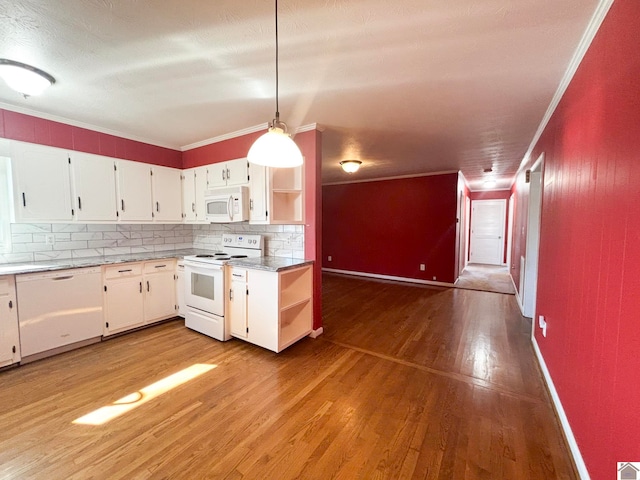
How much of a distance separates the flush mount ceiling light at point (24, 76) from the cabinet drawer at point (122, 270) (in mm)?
1736

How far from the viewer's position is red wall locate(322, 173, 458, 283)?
5.61 meters

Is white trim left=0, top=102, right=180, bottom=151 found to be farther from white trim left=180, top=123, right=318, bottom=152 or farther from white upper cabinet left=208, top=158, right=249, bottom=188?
white upper cabinet left=208, top=158, right=249, bottom=188

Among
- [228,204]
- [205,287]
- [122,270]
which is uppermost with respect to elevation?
[228,204]

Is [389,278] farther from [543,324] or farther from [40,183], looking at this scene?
[40,183]

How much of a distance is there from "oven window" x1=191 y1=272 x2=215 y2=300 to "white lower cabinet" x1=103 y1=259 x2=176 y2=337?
0.51m

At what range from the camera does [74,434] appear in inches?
66.4

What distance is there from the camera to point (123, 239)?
360 centimetres

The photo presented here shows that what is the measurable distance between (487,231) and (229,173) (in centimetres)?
835

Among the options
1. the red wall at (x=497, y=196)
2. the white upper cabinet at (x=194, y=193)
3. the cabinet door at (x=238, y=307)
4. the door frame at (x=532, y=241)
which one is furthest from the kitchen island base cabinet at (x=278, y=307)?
the red wall at (x=497, y=196)

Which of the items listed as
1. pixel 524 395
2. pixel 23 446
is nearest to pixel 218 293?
pixel 23 446

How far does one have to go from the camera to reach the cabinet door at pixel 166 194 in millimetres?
3641

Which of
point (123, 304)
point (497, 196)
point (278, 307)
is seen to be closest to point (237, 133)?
point (278, 307)

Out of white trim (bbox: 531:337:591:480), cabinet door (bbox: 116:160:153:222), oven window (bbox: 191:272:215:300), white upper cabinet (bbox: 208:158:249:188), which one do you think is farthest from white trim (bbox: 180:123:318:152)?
white trim (bbox: 531:337:591:480)

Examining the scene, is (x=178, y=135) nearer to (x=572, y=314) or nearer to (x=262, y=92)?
(x=262, y=92)
